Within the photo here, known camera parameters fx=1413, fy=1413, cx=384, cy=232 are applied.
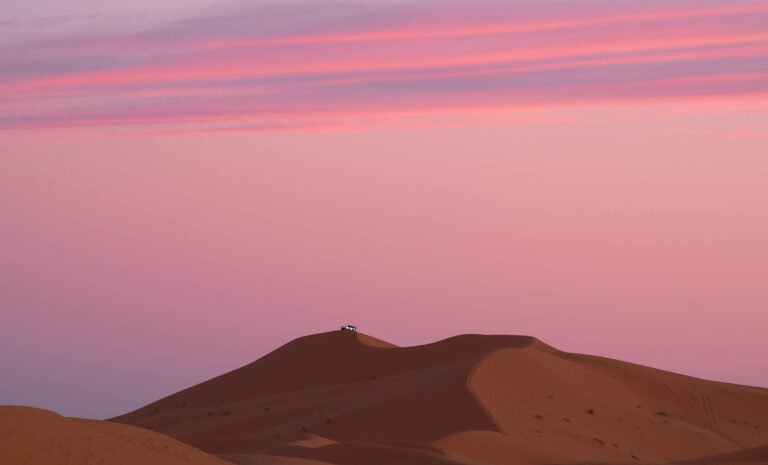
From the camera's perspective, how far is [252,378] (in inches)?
2295

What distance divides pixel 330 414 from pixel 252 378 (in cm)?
1312

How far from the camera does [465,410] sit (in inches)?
1681

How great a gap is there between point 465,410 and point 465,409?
0.22 feet

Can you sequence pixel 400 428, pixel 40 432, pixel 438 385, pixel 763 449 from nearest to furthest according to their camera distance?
pixel 40 432
pixel 763 449
pixel 400 428
pixel 438 385

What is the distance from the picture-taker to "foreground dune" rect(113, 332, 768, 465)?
36.7m

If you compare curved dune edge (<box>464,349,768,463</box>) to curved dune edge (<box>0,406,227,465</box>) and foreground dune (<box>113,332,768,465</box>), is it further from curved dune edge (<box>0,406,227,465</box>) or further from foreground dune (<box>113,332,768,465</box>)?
curved dune edge (<box>0,406,227,465</box>)

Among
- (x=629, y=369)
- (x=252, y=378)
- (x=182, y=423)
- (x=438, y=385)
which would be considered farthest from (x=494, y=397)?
(x=252, y=378)

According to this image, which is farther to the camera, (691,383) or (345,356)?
(345,356)

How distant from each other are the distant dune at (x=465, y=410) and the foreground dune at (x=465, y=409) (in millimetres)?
72

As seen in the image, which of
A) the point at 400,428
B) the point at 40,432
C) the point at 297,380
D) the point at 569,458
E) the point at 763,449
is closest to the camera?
the point at 40,432

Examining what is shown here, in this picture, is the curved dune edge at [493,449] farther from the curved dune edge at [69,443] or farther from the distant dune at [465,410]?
the curved dune edge at [69,443]

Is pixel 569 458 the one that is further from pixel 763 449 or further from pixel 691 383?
pixel 691 383

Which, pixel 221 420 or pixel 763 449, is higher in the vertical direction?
pixel 221 420

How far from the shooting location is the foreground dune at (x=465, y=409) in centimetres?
3669
